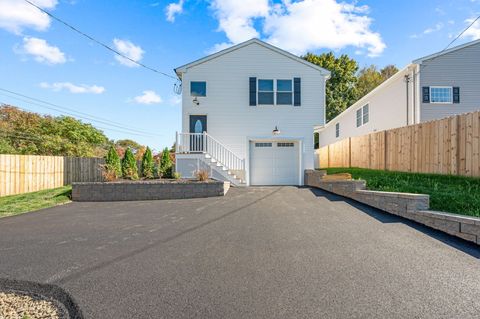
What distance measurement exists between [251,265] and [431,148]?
7494mm

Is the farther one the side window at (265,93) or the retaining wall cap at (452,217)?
the side window at (265,93)

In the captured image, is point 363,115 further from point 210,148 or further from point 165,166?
point 165,166

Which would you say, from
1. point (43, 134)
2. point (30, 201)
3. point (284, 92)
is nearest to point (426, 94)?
point (284, 92)

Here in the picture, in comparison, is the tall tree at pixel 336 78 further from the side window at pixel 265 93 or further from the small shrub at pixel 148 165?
the small shrub at pixel 148 165

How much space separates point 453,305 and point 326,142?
1008 inches

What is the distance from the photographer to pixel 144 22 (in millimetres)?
11453

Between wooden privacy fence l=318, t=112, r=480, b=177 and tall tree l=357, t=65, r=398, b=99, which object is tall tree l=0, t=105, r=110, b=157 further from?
tall tree l=357, t=65, r=398, b=99

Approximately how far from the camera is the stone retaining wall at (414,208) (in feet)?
14.0

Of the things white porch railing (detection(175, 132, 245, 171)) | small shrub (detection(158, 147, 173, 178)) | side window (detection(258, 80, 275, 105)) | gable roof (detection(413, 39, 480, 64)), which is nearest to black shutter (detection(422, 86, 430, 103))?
gable roof (detection(413, 39, 480, 64))

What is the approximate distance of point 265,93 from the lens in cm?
1303

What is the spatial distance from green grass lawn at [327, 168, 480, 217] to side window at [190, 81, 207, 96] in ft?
27.8

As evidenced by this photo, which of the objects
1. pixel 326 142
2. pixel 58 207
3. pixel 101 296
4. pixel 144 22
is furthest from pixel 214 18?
pixel 326 142

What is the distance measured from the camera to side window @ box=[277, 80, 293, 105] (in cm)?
1302

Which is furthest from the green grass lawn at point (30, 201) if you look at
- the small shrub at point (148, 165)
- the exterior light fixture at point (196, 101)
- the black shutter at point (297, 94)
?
the black shutter at point (297, 94)
